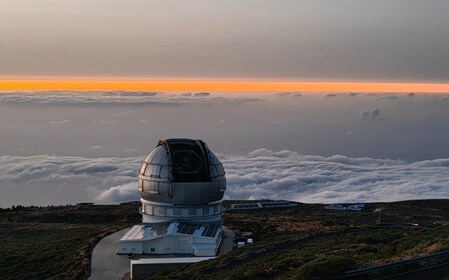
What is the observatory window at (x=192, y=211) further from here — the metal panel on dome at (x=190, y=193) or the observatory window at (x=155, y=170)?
the observatory window at (x=155, y=170)

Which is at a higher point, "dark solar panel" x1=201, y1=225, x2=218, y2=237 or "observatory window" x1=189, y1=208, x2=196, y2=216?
"observatory window" x1=189, y1=208, x2=196, y2=216

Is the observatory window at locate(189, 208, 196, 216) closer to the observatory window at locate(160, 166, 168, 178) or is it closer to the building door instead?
the observatory window at locate(160, 166, 168, 178)

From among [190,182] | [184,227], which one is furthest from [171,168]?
[184,227]

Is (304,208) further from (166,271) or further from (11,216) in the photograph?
(166,271)

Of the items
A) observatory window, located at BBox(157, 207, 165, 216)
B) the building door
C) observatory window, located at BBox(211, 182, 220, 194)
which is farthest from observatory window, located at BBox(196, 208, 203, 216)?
the building door

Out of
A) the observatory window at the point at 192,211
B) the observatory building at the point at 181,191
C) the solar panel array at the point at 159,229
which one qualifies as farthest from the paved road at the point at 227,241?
the solar panel array at the point at 159,229

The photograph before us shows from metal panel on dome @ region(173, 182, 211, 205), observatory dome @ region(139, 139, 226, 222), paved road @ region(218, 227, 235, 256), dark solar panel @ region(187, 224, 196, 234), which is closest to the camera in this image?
dark solar panel @ region(187, 224, 196, 234)
